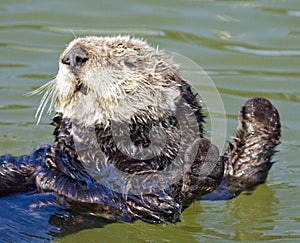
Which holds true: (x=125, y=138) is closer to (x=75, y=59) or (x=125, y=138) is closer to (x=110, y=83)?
(x=110, y=83)

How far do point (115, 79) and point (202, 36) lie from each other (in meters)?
3.46

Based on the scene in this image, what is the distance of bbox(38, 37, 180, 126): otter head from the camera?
468 cm

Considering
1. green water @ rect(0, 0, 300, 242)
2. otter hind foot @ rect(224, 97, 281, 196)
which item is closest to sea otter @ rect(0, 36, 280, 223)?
green water @ rect(0, 0, 300, 242)

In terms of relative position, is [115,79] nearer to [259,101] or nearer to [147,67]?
[147,67]

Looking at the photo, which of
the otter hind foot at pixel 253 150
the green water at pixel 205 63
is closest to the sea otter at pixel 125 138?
the green water at pixel 205 63

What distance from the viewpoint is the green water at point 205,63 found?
17.4 feet

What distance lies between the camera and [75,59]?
15.2 ft

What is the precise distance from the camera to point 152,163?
4.90 metres

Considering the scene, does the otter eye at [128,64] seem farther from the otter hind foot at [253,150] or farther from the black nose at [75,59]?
the otter hind foot at [253,150]

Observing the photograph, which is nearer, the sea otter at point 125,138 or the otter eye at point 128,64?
the sea otter at point 125,138

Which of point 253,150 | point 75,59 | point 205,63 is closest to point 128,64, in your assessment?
point 75,59

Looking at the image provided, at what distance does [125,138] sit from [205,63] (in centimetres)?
293

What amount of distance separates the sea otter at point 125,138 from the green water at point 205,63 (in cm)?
35

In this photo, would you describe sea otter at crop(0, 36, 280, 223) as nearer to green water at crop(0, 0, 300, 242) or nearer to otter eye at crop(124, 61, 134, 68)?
otter eye at crop(124, 61, 134, 68)
